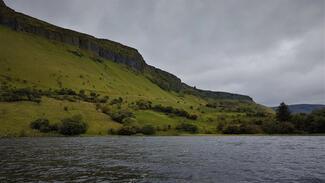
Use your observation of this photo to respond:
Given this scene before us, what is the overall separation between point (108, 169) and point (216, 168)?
515 inches

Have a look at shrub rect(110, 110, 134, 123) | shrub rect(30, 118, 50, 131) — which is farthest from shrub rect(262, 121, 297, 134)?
shrub rect(30, 118, 50, 131)

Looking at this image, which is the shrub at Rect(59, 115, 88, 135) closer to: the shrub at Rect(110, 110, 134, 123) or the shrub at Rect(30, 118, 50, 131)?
the shrub at Rect(30, 118, 50, 131)

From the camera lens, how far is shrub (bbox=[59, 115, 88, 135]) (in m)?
129

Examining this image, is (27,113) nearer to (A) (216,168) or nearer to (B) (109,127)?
→ (B) (109,127)

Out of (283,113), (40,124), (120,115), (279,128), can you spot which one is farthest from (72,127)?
(283,113)

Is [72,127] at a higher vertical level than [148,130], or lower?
higher

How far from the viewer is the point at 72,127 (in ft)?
425

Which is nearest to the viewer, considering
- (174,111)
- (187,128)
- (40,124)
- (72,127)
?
(40,124)

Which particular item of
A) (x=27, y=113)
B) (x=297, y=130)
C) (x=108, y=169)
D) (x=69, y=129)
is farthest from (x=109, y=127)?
(x=108, y=169)

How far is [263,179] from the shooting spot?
3556 centimetres

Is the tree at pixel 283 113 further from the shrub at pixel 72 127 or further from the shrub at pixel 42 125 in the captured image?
the shrub at pixel 42 125

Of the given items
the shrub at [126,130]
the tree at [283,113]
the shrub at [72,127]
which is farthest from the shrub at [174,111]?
the shrub at [72,127]

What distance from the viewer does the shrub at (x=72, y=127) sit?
424 feet

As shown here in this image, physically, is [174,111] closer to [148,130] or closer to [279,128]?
[148,130]
